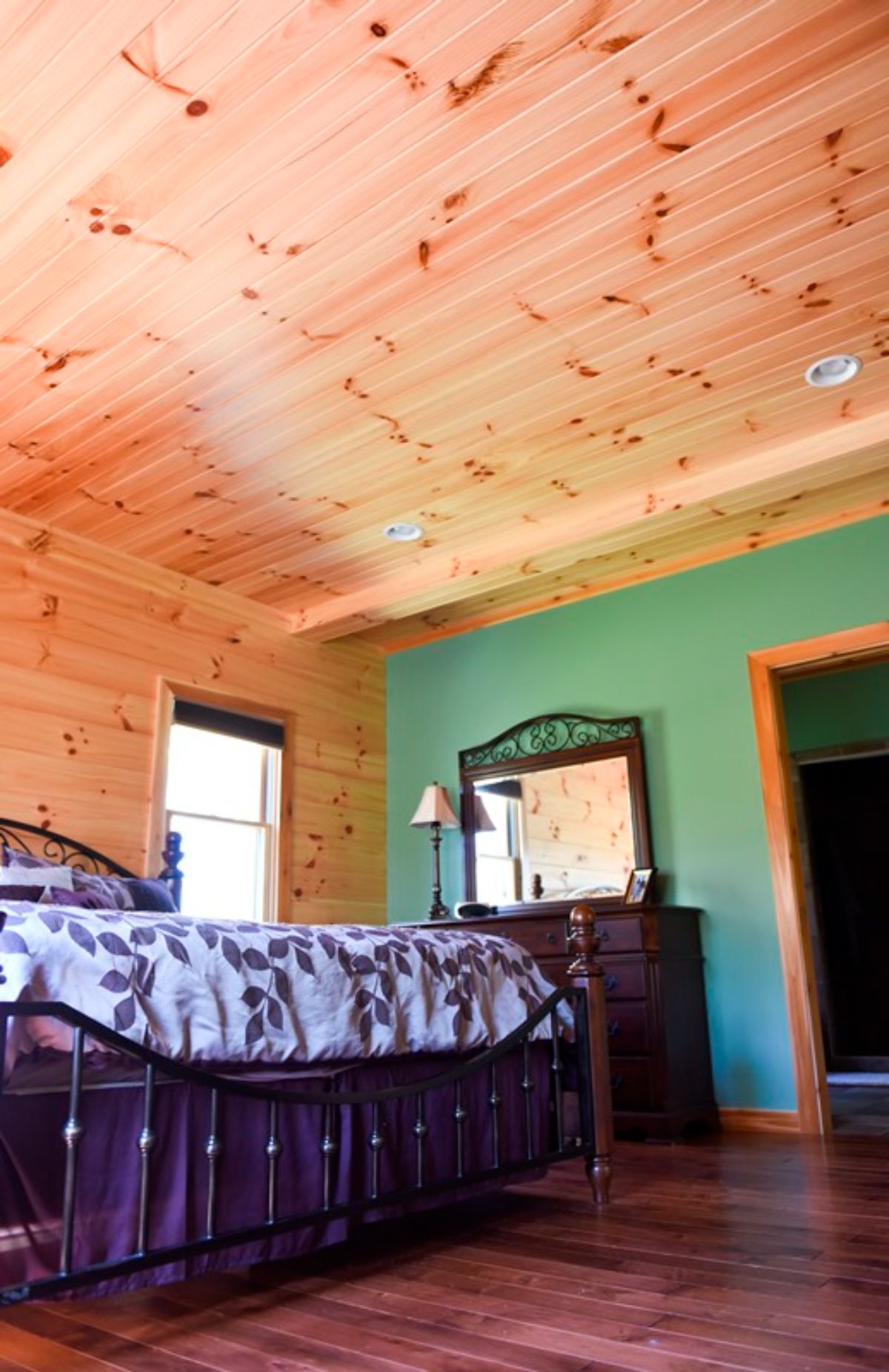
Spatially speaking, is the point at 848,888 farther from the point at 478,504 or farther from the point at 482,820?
the point at 478,504

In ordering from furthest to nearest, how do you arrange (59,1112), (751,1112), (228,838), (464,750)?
(464,750)
(228,838)
(751,1112)
(59,1112)

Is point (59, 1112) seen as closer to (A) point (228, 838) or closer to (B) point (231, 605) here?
(A) point (228, 838)

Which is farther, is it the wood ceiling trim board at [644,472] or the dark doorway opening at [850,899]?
the dark doorway opening at [850,899]

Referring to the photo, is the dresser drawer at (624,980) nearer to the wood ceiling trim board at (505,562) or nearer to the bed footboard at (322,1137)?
the bed footboard at (322,1137)

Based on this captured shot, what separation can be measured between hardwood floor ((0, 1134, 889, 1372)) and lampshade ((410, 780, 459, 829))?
254 centimetres

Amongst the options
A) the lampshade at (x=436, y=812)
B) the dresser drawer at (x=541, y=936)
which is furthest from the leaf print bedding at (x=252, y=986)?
the lampshade at (x=436, y=812)

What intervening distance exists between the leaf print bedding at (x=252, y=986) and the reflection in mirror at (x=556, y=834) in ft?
6.54

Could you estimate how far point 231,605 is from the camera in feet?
16.3

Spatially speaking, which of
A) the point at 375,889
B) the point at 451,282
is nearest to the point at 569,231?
the point at 451,282

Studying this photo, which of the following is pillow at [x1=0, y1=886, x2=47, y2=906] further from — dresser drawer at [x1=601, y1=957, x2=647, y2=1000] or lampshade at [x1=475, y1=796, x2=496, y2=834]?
lampshade at [x1=475, y1=796, x2=496, y2=834]

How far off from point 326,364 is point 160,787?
210cm

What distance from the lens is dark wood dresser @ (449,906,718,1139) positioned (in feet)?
12.5

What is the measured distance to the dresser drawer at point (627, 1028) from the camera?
3.87m

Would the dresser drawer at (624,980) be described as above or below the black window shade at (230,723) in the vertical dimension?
below
